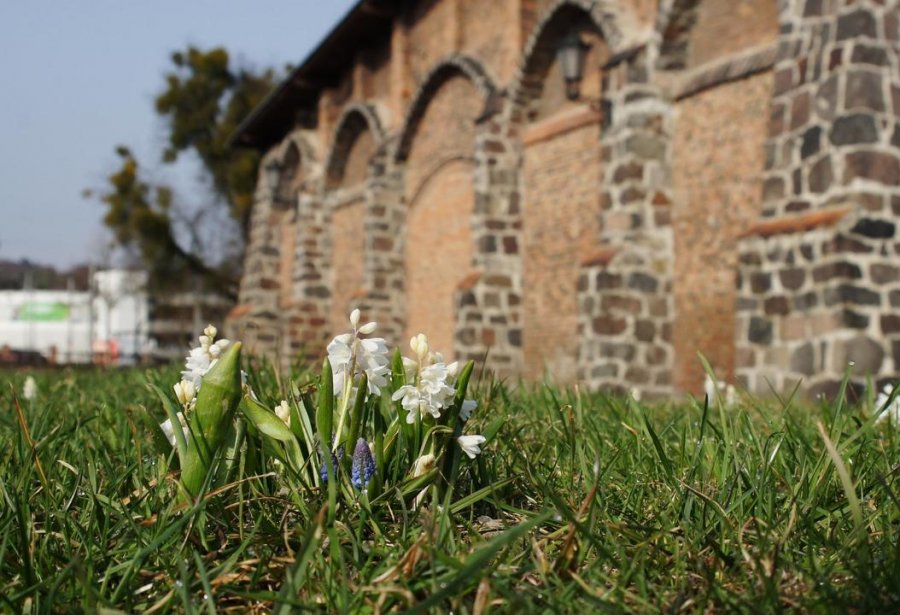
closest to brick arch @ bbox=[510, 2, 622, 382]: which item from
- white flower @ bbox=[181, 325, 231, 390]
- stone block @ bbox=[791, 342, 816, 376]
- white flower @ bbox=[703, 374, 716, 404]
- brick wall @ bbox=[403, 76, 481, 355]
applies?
brick wall @ bbox=[403, 76, 481, 355]

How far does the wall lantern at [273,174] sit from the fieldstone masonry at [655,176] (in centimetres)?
569

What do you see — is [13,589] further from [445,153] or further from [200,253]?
[200,253]

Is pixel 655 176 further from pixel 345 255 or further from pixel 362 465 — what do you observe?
pixel 345 255

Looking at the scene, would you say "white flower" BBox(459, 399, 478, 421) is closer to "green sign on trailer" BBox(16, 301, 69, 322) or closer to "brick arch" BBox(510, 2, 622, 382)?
"brick arch" BBox(510, 2, 622, 382)

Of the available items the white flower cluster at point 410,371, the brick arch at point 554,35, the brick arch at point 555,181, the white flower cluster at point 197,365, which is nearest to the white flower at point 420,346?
the white flower cluster at point 410,371

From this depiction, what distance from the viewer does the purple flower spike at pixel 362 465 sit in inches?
90.4

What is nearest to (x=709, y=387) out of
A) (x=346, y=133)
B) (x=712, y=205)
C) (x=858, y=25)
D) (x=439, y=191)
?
(x=858, y=25)

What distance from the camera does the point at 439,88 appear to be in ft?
57.0

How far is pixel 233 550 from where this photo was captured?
84.2 inches

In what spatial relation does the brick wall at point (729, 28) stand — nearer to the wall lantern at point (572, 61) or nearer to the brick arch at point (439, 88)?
the wall lantern at point (572, 61)

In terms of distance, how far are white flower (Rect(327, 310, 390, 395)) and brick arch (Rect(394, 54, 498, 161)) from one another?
12.5m

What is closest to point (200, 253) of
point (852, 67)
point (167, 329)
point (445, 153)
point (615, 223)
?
point (167, 329)

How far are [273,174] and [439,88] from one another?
28.3 feet

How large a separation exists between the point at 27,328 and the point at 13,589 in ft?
209
